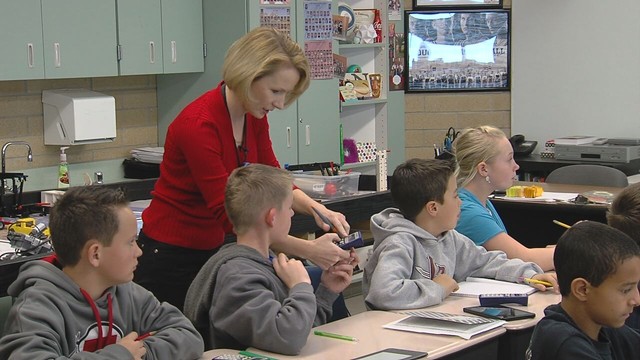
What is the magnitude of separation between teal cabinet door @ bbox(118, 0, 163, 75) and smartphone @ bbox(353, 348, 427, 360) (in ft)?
10.6

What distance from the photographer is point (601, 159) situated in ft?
20.6

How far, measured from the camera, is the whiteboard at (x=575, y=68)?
6.66 m

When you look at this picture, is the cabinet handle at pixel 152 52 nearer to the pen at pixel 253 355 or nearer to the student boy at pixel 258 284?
the student boy at pixel 258 284

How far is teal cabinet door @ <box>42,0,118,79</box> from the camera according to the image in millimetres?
4836

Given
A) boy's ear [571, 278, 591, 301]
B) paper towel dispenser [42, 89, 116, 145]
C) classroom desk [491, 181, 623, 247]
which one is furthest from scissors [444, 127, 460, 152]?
boy's ear [571, 278, 591, 301]

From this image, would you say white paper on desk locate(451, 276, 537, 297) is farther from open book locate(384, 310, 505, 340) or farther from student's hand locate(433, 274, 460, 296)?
open book locate(384, 310, 505, 340)

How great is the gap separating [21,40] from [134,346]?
2859mm

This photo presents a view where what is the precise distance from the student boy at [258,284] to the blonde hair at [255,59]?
0.87ft

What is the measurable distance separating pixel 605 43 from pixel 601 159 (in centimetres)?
93

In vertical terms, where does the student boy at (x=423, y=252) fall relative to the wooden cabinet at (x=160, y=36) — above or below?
below

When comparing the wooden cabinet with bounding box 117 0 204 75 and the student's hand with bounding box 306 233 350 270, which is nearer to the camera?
the student's hand with bounding box 306 233 350 270

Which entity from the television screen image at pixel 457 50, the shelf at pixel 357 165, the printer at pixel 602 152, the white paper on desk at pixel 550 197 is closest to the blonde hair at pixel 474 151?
the white paper on desk at pixel 550 197

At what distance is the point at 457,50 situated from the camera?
7.08 meters

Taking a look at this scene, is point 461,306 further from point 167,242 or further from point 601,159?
point 601,159
